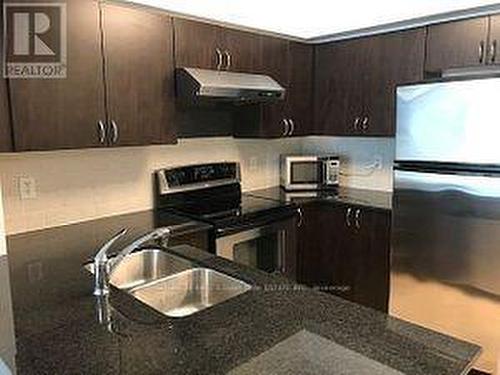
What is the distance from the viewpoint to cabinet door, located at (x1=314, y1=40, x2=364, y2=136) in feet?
9.74

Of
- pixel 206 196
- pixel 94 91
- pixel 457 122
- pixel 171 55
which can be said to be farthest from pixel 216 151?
pixel 457 122

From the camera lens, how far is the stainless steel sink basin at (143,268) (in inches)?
72.0

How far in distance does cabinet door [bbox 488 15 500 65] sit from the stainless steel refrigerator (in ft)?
1.27

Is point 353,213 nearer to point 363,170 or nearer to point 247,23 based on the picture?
point 363,170

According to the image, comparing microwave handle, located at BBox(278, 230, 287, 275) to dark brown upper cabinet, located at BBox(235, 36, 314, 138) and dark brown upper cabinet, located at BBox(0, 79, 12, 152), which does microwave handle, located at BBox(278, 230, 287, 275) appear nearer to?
dark brown upper cabinet, located at BBox(235, 36, 314, 138)

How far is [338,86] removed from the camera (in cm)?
309

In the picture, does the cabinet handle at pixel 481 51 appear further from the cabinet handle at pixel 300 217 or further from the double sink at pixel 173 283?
the double sink at pixel 173 283

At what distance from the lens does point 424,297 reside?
2447 millimetres

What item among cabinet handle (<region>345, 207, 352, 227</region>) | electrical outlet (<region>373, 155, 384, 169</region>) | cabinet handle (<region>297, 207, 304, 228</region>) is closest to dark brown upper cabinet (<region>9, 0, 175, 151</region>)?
cabinet handle (<region>297, 207, 304, 228</region>)

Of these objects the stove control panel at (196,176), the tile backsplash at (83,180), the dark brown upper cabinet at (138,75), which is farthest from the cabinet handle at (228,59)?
the stove control panel at (196,176)

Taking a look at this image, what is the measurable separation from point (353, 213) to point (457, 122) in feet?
3.09

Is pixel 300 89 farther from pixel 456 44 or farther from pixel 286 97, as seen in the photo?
pixel 456 44

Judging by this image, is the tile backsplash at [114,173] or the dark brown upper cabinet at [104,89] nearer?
the dark brown upper cabinet at [104,89]

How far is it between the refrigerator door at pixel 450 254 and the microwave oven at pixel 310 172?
0.85 m
